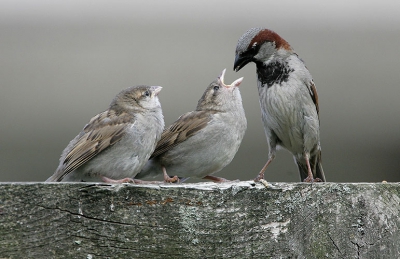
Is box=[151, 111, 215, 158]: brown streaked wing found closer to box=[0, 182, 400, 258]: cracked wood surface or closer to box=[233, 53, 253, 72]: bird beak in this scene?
box=[233, 53, 253, 72]: bird beak

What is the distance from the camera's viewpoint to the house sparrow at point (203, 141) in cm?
388

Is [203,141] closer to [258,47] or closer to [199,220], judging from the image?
[258,47]

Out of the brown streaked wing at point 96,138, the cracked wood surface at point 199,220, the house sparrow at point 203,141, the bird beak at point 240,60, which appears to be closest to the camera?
the cracked wood surface at point 199,220

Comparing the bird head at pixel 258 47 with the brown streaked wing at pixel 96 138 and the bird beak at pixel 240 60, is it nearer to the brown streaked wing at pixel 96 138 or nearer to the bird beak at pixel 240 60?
the bird beak at pixel 240 60

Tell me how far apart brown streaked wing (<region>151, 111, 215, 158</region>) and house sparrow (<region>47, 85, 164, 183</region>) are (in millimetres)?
320

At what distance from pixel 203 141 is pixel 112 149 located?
699mm

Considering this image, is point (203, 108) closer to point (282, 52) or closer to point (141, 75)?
point (282, 52)

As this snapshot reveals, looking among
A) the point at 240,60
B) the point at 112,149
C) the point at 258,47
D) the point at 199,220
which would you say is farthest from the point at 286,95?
the point at 199,220

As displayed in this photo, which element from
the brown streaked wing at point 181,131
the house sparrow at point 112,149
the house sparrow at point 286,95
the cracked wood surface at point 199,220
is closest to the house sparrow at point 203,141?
the brown streaked wing at point 181,131

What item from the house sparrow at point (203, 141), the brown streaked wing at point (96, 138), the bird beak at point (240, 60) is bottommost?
the house sparrow at point (203, 141)

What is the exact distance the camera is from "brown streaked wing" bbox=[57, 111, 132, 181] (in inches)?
129

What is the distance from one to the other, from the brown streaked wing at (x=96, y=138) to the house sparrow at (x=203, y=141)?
39cm

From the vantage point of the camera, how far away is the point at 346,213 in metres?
1.99

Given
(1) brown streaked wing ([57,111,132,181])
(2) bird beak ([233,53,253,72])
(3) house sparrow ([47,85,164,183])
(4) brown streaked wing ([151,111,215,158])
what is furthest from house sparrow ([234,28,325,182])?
(1) brown streaked wing ([57,111,132,181])
